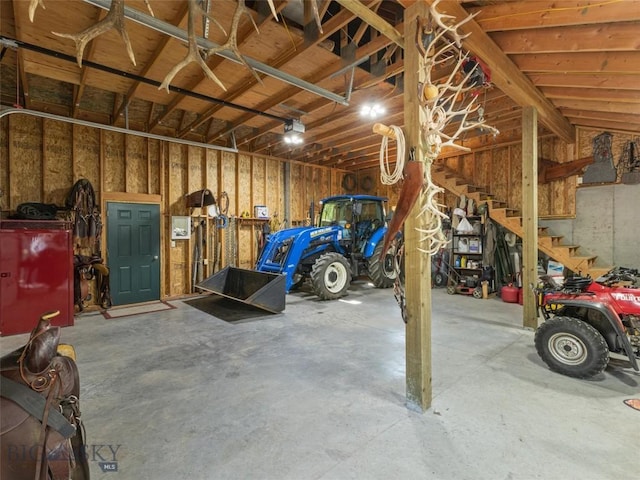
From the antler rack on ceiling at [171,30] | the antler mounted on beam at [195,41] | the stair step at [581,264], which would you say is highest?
the antler rack on ceiling at [171,30]

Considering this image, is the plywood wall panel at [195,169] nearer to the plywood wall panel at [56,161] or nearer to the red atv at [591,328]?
the plywood wall panel at [56,161]

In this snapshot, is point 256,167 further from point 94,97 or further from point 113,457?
→ point 113,457

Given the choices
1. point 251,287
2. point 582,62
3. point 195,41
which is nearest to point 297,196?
point 251,287

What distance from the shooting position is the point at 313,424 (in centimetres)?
198

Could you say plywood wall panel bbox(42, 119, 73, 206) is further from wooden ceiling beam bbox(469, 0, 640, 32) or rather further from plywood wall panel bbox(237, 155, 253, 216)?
wooden ceiling beam bbox(469, 0, 640, 32)

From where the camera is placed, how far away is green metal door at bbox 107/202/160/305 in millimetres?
5391

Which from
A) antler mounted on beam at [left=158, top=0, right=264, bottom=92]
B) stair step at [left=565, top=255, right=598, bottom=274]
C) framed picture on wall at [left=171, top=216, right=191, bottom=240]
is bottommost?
stair step at [left=565, top=255, right=598, bottom=274]

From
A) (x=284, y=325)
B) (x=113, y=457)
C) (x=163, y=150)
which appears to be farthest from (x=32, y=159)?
(x=113, y=457)

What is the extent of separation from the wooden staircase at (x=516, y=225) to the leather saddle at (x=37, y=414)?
16.6 ft

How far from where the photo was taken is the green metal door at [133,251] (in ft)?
17.7

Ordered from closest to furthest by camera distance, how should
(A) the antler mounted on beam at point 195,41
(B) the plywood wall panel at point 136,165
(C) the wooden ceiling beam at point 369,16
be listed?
1. (A) the antler mounted on beam at point 195,41
2. (C) the wooden ceiling beam at point 369,16
3. (B) the plywood wall panel at point 136,165

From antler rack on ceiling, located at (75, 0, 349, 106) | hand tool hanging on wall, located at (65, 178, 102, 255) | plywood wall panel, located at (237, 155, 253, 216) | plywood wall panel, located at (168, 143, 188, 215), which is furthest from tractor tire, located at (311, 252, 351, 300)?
hand tool hanging on wall, located at (65, 178, 102, 255)

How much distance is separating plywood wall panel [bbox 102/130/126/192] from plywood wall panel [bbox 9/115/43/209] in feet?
2.85

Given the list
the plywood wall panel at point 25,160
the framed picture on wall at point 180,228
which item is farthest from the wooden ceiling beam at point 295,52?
the plywood wall panel at point 25,160
